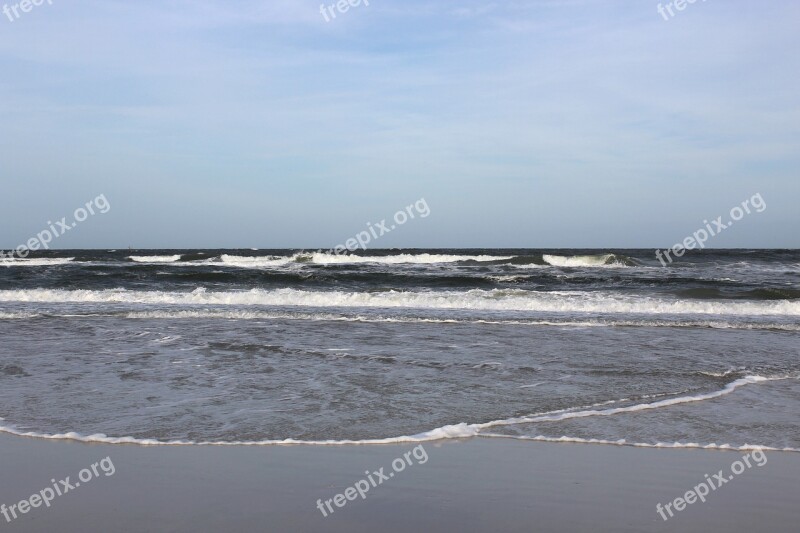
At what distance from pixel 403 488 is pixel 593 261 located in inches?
1562

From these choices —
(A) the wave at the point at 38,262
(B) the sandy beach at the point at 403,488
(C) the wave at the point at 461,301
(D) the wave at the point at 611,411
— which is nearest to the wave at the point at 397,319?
(C) the wave at the point at 461,301

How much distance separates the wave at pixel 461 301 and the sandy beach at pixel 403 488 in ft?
39.0

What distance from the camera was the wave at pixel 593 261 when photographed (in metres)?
40.1

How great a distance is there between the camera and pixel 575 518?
3883mm

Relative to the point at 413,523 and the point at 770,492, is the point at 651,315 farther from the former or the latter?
the point at 413,523

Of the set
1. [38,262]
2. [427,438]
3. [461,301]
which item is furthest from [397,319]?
[38,262]

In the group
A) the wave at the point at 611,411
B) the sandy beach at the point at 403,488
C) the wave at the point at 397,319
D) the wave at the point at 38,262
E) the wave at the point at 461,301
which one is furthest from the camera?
the wave at the point at 38,262

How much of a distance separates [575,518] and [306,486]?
1.68 meters

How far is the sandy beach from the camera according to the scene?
381cm

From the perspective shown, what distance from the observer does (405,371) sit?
841 centimetres

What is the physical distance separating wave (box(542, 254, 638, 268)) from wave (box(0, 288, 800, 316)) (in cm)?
2024

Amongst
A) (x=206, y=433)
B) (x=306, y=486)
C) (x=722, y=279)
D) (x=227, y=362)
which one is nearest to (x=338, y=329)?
(x=227, y=362)

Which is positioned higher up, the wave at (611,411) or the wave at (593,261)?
the wave at (611,411)

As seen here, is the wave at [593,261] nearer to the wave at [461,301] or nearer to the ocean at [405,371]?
the wave at [461,301]
